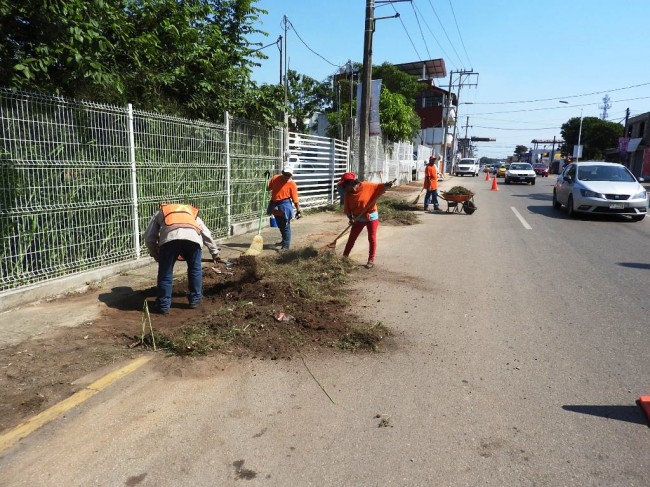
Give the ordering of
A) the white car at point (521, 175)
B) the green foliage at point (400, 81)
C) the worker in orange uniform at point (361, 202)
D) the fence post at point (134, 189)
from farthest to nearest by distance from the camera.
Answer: the green foliage at point (400, 81), the white car at point (521, 175), the worker in orange uniform at point (361, 202), the fence post at point (134, 189)

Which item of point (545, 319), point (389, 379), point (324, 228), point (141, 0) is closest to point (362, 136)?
point (324, 228)

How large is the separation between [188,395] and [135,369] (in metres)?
0.66

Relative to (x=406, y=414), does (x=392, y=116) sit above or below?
above

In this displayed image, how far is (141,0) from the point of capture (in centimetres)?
865

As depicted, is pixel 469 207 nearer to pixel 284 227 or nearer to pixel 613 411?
pixel 284 227

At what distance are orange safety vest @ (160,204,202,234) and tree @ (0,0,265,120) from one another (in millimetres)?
2185

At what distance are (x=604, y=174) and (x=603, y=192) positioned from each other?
126 cm

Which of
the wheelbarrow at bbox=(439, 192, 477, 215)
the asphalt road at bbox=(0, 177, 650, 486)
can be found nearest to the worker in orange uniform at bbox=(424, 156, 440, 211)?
the wheelbarrow at bbox=(439, 192, 477, 215)

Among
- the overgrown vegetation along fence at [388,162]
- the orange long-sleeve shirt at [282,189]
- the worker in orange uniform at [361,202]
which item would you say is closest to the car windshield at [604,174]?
the overgrown vegetation along fence at [388,162]

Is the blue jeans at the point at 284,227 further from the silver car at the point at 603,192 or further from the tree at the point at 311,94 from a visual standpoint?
the tree at the point at 311,94

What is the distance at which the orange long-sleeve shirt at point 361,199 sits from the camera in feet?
24.5

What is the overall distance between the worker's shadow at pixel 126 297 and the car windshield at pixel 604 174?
12.7 meters

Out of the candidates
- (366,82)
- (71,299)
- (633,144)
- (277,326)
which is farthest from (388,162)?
(633,144)

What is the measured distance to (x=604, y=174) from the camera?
14.1 m
